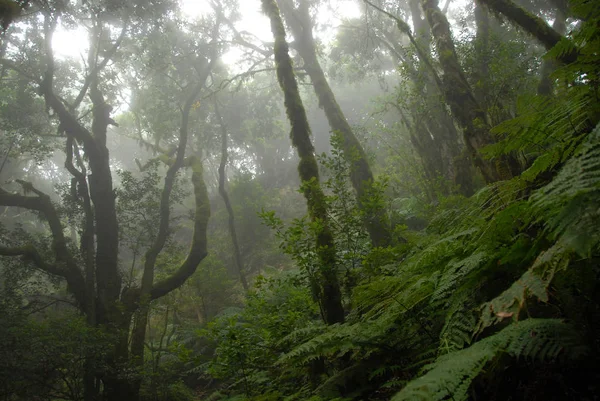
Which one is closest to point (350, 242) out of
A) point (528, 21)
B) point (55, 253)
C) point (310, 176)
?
point (310, 176)

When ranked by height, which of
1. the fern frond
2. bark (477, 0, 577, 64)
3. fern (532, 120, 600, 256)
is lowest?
the fern frond

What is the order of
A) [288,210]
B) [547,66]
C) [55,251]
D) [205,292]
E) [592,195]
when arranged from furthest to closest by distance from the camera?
[288,210], [205,292], [547,66], [55,251], [592,195]

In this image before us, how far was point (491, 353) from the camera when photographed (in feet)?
4.41

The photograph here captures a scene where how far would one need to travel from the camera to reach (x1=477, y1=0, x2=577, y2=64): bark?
7062 millimetres

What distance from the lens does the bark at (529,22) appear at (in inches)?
278

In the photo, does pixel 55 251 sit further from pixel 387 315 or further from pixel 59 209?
pixel 387 315

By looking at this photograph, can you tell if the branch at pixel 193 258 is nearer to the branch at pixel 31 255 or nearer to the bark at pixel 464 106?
the branch at pixel 31 255

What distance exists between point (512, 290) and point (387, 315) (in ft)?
4.24

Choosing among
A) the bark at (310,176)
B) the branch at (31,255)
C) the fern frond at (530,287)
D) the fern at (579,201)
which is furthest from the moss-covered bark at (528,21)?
the branch at (31,255)

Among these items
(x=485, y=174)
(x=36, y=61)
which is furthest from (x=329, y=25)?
(x=485, y=174)

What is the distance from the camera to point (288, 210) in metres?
23.3

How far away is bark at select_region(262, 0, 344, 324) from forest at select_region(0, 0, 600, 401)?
3cm

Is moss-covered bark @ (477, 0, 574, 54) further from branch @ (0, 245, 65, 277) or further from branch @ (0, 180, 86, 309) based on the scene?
branch @ (0, 245, 65, 277)

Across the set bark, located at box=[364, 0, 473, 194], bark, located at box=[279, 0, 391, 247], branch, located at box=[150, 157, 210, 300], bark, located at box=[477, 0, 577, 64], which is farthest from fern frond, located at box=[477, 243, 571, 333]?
branch, located at box=[150, 157, 210, 300]
